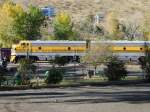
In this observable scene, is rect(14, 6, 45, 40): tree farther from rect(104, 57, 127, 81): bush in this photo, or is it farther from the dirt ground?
the dirt ground

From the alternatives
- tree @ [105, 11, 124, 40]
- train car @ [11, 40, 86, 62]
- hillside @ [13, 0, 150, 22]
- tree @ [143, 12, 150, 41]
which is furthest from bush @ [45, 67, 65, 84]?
hillside @ [13, 0, 150, 22]

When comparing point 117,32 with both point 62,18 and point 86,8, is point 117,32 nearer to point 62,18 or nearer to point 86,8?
point 62,18

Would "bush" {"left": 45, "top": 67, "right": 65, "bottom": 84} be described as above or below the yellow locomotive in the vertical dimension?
below

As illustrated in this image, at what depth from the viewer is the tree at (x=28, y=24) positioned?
89938 mm

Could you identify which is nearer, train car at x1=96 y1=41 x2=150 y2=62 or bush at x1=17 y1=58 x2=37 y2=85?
bush at x1=17 y1=58 x2=37 y2=85

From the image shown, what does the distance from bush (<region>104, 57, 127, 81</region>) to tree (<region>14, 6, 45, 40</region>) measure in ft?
179

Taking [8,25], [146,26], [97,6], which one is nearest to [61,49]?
[8,25]

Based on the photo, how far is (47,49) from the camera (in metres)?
70.9

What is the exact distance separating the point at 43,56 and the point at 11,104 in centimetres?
4778

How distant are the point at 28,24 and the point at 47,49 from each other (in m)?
20.0

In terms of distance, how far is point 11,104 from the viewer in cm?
2228

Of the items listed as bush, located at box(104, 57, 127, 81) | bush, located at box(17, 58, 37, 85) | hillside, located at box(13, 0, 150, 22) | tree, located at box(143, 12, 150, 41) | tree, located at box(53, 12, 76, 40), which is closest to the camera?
bush, located at box(17, 58, 37, 85)

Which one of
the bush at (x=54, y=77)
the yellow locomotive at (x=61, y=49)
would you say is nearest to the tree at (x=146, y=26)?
the yellow locomotive at (x=61, y=49)

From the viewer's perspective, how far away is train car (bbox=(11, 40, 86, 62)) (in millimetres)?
69312
